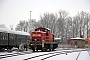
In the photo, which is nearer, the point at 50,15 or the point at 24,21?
the point at 50,15

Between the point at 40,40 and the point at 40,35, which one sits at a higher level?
the point at 40,35

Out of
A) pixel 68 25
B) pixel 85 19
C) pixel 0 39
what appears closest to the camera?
pixel 0 39

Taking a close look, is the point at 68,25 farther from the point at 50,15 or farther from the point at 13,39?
the point at 13,39

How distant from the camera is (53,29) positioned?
255 feet

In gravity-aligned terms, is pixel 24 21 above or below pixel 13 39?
above

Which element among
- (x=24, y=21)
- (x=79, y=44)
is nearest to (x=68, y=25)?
(x=24, y=21)

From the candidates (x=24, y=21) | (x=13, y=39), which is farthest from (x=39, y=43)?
(x=24, y=21)

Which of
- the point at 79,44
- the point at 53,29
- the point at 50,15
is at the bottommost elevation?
the point at 79,44

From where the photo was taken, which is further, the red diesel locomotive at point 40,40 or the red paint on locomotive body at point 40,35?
the red paint on locomotive body at point 40,35

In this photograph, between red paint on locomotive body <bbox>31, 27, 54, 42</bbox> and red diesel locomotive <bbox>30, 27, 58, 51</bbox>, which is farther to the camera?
red paint on locomotive body <bbox>31, 27, 54, 42</bbox>

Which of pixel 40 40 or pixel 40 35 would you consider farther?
pixel 40 40

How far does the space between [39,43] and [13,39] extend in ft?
14.4

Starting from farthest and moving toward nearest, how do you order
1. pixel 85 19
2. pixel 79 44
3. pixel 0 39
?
pixel 85 19, pixel 79 44, pixel 0 39

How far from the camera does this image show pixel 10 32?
2841 cm
